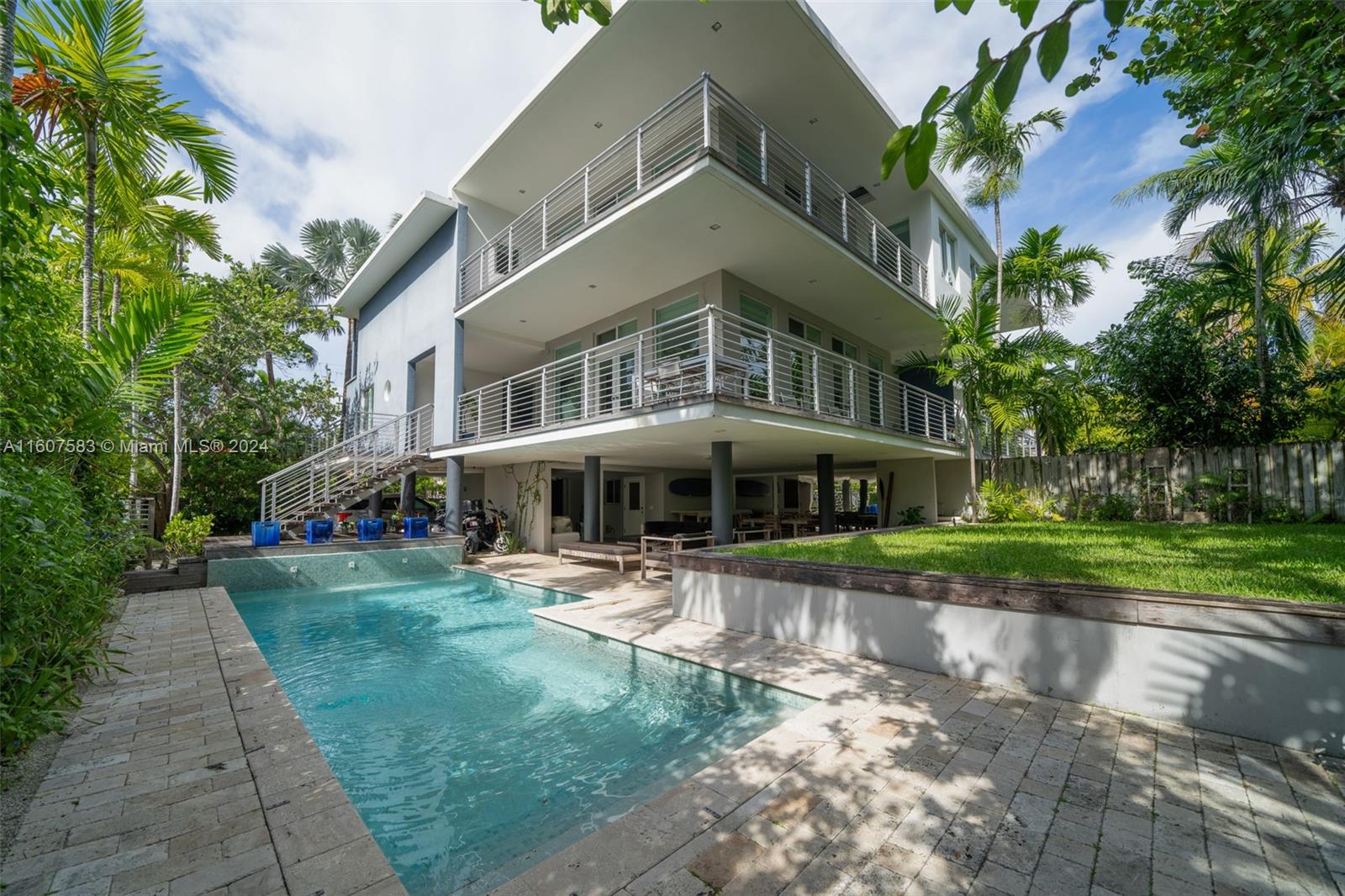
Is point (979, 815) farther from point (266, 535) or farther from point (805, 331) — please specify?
point (266, 535)

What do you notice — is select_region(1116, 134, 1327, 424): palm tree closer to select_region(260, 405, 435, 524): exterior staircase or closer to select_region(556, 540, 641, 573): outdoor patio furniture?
select_region(556, 540, 641, 573): outdoor patio furniture

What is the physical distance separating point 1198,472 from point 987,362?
4988 mm

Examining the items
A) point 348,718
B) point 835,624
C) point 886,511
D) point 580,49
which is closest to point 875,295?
point 886,511

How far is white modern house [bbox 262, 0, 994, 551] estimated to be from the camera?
8.84 metres

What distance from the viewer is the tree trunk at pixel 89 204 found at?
5.96 m

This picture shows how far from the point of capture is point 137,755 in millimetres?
3268

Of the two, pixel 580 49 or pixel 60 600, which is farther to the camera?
pixel 580 49

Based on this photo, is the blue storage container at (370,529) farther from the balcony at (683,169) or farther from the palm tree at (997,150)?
the palm tree at (997,150)

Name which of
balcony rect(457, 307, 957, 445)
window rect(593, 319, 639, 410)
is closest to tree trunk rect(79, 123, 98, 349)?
balcony rect(457, 307, 957, 445)

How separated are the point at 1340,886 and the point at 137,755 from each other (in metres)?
6.29

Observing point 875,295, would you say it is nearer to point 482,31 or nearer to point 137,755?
point 482,31

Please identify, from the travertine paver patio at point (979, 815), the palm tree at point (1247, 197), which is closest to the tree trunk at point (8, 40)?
the travertine paver patio at point (979, 815)

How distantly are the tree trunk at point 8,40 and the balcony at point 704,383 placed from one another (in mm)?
6368

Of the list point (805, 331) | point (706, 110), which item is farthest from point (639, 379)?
point (805, 331)
